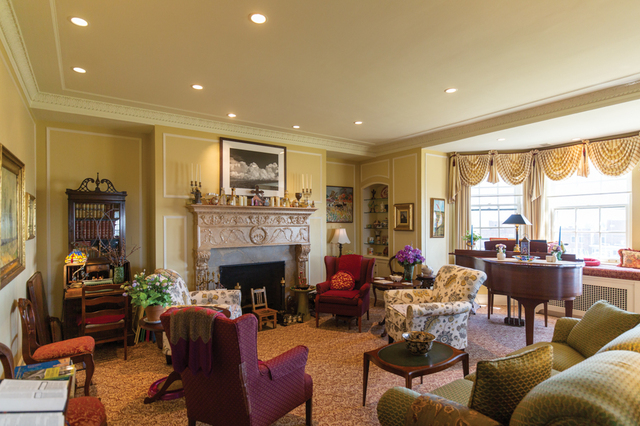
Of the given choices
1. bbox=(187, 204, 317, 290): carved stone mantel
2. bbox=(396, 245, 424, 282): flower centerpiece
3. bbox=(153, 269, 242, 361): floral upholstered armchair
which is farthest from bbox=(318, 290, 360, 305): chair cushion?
bbox=(153, 269, 242, 361): floral upholstered armchair

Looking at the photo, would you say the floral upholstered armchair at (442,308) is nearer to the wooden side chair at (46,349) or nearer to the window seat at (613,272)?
the window seat at (613,272)

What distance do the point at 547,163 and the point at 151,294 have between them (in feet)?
20.9

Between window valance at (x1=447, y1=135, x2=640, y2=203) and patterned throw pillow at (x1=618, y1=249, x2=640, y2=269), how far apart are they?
1179 millimetres

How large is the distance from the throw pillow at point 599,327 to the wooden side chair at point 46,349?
3.99 metres

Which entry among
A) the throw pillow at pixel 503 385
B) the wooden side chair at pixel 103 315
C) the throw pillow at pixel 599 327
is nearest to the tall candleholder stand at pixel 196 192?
the wooden side chair at pixel 103 315

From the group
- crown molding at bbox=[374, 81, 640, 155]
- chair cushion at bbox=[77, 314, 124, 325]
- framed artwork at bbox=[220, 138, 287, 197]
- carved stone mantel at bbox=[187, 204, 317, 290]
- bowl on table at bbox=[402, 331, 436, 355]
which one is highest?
crown molding at bbox=[374, 81, 640, 155]

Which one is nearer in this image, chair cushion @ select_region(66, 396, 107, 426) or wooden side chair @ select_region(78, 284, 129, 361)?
chair cushion @ select_region(66, 396, 107, 426)

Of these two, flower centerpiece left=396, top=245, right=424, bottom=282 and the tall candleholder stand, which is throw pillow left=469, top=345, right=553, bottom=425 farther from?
the tall candleholder stand

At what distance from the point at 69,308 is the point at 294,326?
2811mm

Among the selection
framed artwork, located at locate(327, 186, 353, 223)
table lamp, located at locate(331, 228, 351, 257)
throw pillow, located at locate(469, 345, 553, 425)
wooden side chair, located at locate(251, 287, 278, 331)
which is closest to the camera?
throw pillow, located at locate(469, 345, 553, 425)

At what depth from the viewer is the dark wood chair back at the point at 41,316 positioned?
3.46 meters

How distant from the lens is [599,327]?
2584 mm

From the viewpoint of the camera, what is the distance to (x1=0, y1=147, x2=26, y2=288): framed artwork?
2.54 m

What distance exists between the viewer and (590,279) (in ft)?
17.7
